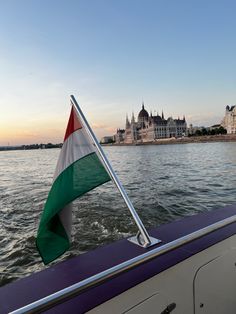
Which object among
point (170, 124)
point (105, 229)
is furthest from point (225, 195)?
point (170, 124)

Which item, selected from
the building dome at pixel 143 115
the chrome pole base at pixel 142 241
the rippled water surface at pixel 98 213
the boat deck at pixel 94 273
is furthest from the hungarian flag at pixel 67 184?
the building dome at pixel 143 115

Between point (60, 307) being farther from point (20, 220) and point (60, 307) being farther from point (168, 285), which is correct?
point (20, 220)

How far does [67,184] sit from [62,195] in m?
0.07

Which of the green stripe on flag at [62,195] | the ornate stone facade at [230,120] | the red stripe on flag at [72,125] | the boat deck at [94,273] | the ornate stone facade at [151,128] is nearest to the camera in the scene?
the boat deck at [94,273]

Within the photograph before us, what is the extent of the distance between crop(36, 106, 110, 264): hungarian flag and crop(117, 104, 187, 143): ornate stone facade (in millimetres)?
130260

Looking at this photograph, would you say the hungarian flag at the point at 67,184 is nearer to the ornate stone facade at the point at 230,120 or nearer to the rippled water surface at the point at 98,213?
the rippled water surface at the point at 98,213

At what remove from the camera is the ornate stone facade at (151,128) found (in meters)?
132

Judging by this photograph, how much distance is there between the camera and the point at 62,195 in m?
1.58

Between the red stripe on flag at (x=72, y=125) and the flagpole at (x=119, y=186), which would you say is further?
the red stripe on flag at (x=72, y=125)

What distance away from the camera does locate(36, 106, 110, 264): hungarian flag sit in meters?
1.56

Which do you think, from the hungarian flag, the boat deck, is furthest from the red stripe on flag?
the boat deck

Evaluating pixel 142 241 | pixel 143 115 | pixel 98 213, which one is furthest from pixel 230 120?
pixel 142 241

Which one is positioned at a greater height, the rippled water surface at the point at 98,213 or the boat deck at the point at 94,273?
the boat deck at the point at 94,273

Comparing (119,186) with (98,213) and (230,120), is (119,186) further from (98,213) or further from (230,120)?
(230,120)
